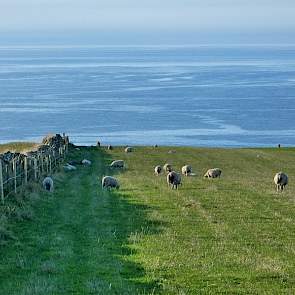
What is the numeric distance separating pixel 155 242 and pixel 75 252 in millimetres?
2348

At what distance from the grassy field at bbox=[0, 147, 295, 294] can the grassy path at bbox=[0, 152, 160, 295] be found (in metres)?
0.02

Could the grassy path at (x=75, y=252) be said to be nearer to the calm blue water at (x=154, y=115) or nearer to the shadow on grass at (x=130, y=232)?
the shadow on grass at (x=130, y=232)

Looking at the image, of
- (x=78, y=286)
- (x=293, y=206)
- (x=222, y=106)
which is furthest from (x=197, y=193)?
(x=222, y=106)

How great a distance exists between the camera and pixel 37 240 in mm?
19734

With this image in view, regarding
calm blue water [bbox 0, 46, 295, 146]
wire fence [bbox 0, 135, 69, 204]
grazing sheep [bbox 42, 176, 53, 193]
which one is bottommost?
grazing sheep [bbox 42, 176, 53, 193]

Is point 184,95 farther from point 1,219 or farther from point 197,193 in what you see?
point 1,219

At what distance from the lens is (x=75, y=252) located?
18078mm

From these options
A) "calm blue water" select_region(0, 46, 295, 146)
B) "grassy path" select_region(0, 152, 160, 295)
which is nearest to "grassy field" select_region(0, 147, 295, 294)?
"grassy path" select_region(0, 152, 160, 295)

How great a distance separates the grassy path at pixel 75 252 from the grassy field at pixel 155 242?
23 mm

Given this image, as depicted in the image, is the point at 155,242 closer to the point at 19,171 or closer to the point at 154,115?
the point at 19,171

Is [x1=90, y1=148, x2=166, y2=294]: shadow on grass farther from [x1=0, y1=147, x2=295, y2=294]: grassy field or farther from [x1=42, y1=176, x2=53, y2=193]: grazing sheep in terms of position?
[x1=42, y1=176, x2=53, y2=193]: grazing sheep

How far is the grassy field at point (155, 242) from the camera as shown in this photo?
47.8ft

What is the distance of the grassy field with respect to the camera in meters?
14.6

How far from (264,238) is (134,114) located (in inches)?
4980
